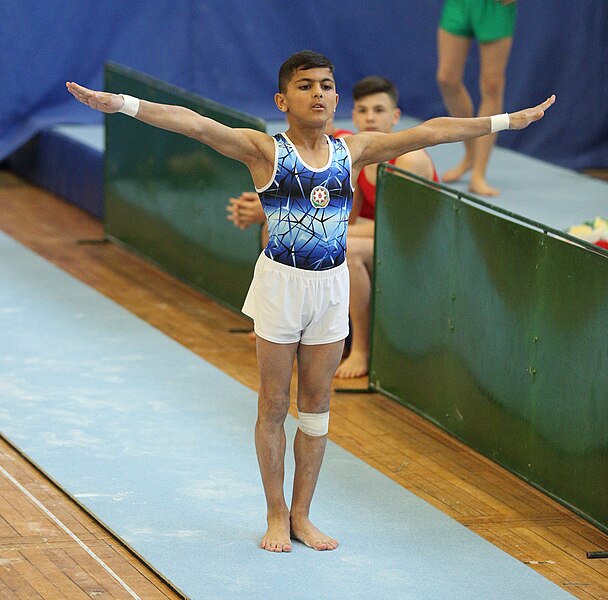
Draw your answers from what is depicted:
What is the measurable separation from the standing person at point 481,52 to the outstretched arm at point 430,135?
3545 mm

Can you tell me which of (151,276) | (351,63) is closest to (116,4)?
(351,63)

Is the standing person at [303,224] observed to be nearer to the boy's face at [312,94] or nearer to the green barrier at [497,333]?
the boy's face at [312,94]

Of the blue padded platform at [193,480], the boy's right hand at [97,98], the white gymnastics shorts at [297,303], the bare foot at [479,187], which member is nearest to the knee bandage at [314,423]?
the white gymnastics shorts at [297,303]

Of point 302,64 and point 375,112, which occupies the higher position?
point 302,64

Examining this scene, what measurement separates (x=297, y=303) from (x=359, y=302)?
2.03 metres

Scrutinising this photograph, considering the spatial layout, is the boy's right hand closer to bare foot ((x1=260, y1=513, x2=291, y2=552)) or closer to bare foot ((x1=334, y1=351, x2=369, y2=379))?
bare foot ((x1=260, y1=513, x2=291, y2=552))

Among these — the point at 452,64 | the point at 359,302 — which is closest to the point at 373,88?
the point at 359,302

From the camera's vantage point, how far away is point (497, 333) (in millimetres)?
4750

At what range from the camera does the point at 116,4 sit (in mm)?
9945

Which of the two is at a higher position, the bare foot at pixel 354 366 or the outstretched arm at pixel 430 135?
the outstretched arm at pixel 430 135

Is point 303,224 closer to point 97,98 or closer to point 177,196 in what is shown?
point 97,98

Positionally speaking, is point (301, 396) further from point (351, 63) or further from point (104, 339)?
point (351, 63)

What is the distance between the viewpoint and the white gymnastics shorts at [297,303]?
3812 millimetres

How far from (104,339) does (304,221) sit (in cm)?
265
